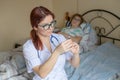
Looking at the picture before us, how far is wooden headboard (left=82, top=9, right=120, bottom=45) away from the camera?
258 centimetres

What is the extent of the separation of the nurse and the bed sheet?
1.49ft

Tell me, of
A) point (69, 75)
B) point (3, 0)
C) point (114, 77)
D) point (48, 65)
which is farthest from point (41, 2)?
point (48, 65)

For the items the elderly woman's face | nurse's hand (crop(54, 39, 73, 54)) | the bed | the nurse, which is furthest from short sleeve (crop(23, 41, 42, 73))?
the elderly woman's face

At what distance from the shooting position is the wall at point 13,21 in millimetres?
2967

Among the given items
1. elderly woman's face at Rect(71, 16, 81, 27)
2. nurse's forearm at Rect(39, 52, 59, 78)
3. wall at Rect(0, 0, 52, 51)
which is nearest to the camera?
nurse's forearm at Rect(39, 52, 59, 78)

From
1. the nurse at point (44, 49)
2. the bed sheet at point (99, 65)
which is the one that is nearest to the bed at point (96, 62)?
the bed sheet at point (99, 65)

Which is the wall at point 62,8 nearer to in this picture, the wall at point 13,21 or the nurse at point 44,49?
the wall at point 13,21

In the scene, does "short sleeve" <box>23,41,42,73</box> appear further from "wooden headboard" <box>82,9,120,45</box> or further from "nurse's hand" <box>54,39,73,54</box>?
"wooden headboard" <box>82,9,120,45</box>

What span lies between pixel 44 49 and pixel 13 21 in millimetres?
1706

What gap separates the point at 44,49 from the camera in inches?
59.2

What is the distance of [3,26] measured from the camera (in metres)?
2.96

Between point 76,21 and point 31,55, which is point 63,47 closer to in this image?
point 31,55

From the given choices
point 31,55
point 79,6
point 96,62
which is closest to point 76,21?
point 79,6

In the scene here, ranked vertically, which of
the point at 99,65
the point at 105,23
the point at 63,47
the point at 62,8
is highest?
the point at 63,47
